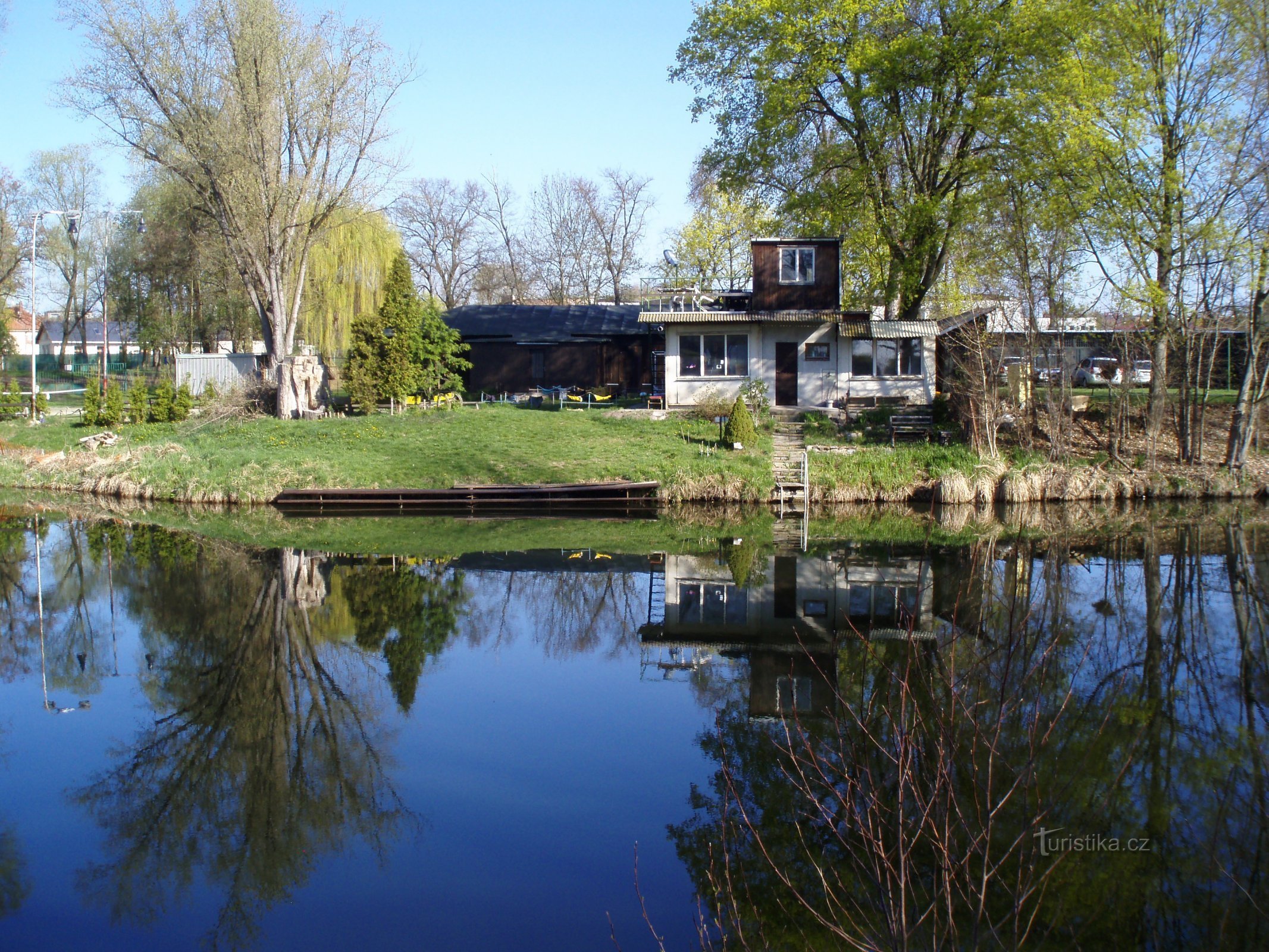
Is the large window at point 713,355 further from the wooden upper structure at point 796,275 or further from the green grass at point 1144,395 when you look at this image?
the green grass at point 1144,395

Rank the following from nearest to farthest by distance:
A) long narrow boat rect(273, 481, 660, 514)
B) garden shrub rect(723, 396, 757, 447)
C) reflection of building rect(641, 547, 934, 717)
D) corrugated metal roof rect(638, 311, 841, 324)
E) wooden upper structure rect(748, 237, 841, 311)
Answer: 1. reflection of building rect(641, 547, 934, 717)
2. long narrow boat rect(273, 481, 660, 514)
3. garden shrub rect(723, 396, 757, 447)
4. corrugated metal roof rect(638, 311, 841, 324)
5. wooden upper structure rect(748, 237, 841, 311)

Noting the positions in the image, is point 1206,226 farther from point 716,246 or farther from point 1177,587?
point 716,246

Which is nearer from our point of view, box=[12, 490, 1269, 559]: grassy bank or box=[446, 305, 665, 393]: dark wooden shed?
box=[12, 490, 1269, 559]: grassy bank

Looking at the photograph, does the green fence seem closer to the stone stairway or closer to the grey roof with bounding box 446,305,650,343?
the grey roof with bounding box 446,305,650,343

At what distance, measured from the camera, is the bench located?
25359 mm

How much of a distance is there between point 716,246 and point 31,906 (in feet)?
135

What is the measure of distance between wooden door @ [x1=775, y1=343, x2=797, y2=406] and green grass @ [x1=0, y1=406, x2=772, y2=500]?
12.5ft

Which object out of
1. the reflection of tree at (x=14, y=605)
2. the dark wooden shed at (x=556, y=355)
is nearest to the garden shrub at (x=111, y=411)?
the reflection of tree at (x=14, y=605)

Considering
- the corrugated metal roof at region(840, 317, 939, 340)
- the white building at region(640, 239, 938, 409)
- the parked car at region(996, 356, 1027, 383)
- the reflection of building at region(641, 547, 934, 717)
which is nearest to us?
the reflection of building at region(641, 547, 934, 717)

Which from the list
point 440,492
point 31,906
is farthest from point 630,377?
point 31,906

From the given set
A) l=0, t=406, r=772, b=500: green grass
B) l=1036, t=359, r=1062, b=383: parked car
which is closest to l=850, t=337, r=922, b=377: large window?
l=1036, t=359, r=1062, b=383: parked car

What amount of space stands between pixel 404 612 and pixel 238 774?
5089 mm

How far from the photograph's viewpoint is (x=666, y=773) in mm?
7891

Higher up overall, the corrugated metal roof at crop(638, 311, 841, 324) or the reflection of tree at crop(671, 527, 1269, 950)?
the corrugated metal roof at crop(638, 311, 841, 324)
